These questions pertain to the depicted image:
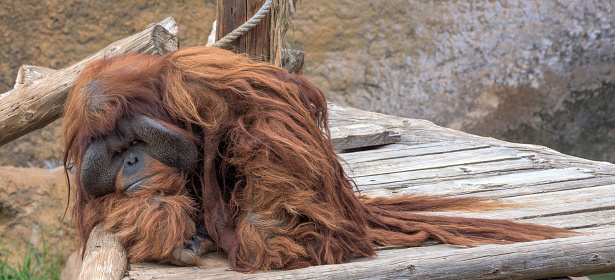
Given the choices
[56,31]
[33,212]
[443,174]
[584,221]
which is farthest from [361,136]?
[56,31]

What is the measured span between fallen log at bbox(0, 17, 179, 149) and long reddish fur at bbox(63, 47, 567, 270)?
36cm

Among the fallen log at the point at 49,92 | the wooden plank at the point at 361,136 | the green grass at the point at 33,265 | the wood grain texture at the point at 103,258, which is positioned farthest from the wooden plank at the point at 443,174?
the green grass at the point at 33,265

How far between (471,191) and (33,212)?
8.34 feet

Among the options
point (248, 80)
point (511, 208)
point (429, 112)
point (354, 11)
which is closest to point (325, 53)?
point (354, 11)

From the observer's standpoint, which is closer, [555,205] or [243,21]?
[555,205]

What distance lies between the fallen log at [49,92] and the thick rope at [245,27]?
0.17m

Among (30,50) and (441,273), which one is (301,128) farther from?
(30,50)

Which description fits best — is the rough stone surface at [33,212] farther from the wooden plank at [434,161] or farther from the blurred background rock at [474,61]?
the wooden plank at [434,161]

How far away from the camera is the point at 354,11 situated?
4.23 meters

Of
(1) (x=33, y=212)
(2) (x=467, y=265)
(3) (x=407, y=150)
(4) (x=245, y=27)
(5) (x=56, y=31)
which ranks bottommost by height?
(1) (x=33, y=212)

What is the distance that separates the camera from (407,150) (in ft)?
7.77

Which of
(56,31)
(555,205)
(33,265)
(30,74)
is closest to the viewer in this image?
(555,205)

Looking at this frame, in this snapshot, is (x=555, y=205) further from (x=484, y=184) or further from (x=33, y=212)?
(x=33, y=212)

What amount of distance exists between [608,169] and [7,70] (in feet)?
10.9
